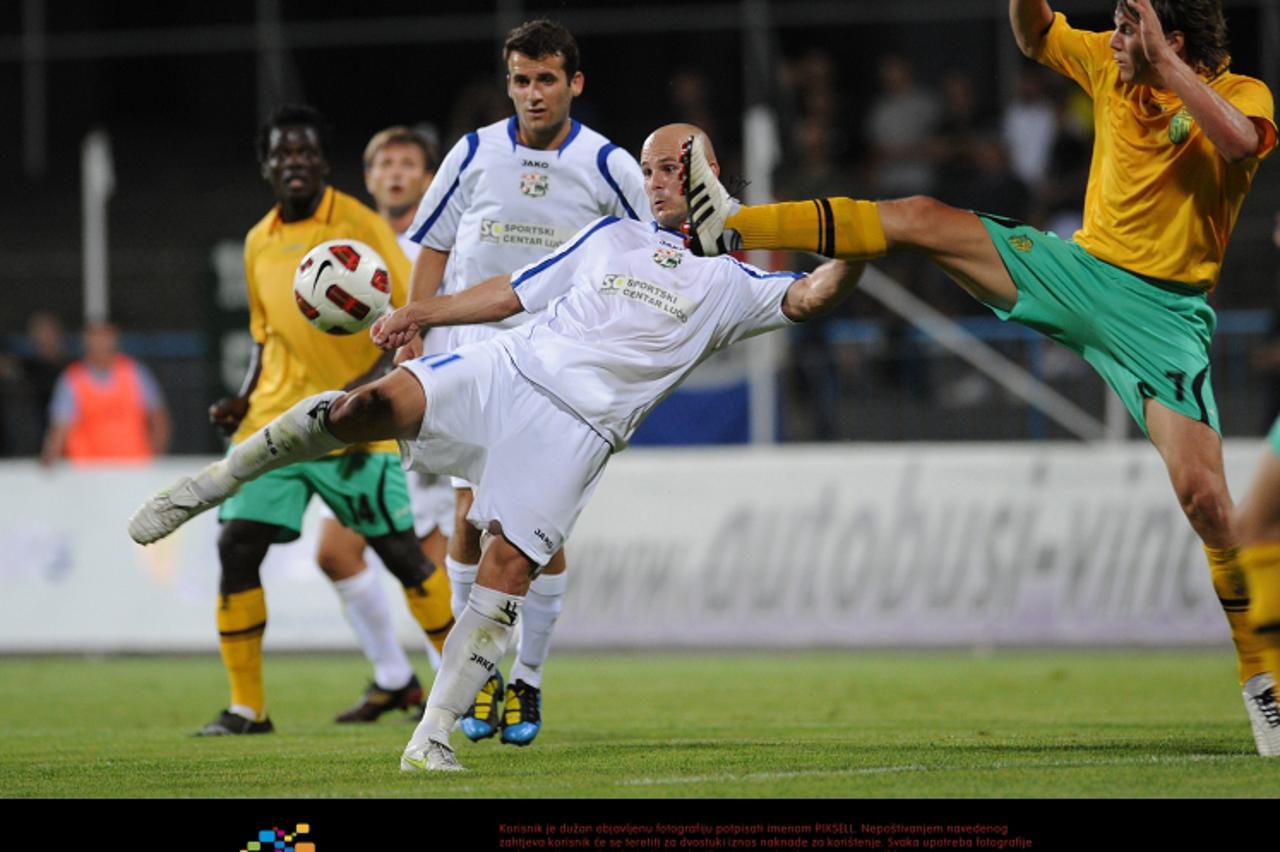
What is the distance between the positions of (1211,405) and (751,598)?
751 cm

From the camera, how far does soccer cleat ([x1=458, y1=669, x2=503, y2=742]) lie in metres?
8.18

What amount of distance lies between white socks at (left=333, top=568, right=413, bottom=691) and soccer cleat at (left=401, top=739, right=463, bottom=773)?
3.22 meters

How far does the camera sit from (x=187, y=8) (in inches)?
906

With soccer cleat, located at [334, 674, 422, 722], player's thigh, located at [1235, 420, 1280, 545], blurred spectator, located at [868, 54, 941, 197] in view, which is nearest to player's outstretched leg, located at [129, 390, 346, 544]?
soccer cleat, located at [334, 674, 422, 722]

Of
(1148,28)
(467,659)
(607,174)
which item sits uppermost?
(1148,28)

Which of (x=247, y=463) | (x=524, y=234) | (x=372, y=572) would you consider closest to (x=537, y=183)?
(x=524, y=234)

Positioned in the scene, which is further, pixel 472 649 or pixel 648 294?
pixel 648 294

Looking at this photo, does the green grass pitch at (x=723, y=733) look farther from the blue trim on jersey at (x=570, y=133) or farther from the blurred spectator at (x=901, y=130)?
the blurred spectator at (x=901, y=130)

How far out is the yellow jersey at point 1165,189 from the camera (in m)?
7.12

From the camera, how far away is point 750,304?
751cm

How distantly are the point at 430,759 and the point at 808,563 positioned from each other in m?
7.78
